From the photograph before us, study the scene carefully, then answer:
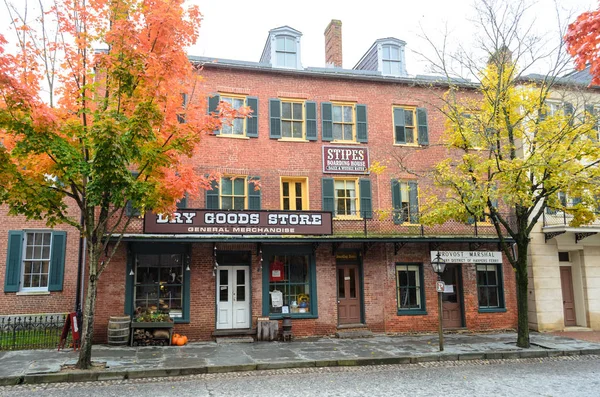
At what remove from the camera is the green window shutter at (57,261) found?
16.3 meters

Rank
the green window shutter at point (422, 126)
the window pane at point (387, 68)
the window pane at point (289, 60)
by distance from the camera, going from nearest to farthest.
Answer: the window pane at point (289, 60), the green window shutter at point (422, 126), the window pane at point (387, 68)

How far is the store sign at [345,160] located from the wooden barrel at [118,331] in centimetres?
811

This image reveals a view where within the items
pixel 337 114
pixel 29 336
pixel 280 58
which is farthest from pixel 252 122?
pixel 29 336

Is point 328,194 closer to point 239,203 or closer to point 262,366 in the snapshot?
point 239,203

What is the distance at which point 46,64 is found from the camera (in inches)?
419

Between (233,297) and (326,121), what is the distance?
6.98 metres

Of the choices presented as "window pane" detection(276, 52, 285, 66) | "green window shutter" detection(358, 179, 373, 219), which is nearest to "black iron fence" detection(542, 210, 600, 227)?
"green window shutter" detection(358, 179, 373, 219)

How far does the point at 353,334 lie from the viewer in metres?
15.3

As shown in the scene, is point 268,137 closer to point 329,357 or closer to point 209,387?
point 329,357

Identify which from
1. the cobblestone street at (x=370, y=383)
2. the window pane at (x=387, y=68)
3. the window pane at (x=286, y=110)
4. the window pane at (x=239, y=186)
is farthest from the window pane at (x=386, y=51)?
the cobblestone street at (x=370, y=383)

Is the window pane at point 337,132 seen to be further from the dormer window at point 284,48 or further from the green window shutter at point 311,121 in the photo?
the dormer window at point 284,48

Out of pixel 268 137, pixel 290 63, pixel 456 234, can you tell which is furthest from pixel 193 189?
pixel 456 234

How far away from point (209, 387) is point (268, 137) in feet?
30.3

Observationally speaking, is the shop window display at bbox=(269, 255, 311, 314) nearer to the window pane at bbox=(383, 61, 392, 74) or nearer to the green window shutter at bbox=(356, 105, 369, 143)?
the green window shutter at bbox=(356, 105, 369, 143)
